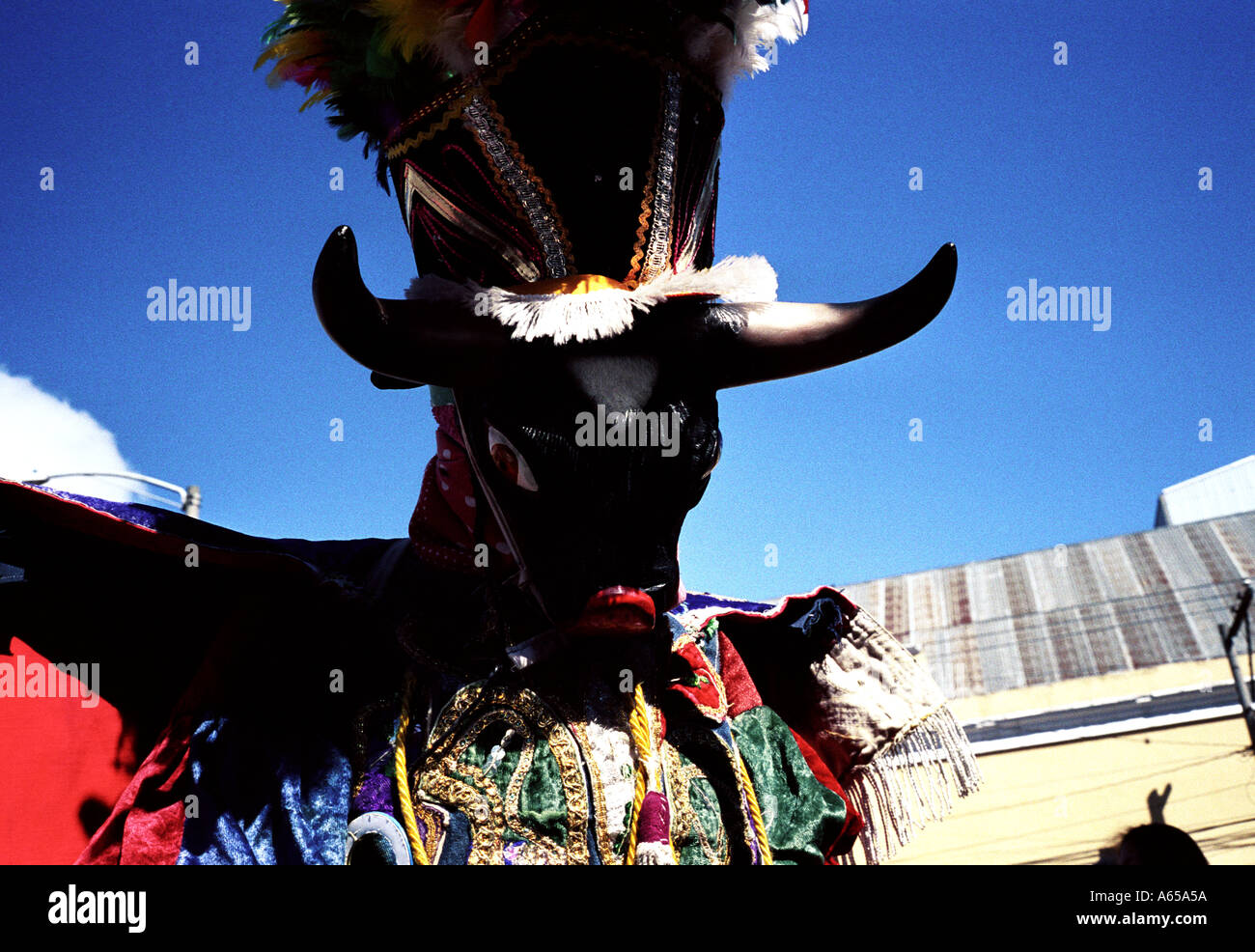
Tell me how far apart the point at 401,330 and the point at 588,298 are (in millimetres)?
452

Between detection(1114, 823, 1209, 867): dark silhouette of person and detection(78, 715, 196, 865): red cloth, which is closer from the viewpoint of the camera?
detection(78, 715, 196, 865): red cloth

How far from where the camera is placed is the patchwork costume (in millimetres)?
2422

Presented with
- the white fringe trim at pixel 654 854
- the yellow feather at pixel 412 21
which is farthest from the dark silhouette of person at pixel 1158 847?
the yellow feather at pixel 412 21

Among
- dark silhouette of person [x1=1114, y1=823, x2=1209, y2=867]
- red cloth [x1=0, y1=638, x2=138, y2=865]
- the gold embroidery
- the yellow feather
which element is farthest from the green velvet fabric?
the yellow feather

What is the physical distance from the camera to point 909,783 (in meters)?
3.49

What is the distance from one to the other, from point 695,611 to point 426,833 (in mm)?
1183

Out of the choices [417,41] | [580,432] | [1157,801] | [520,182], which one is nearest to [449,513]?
[580,432]

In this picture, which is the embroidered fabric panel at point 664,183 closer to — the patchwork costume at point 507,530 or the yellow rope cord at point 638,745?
the patchwork costume at point 507,530

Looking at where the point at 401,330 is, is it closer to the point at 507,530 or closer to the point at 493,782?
the point at 507,530

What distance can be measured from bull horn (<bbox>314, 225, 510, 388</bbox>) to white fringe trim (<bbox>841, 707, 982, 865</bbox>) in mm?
1961

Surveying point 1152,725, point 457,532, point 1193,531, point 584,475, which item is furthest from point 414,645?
point 1193,531

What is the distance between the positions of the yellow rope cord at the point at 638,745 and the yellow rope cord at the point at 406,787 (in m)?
0.50

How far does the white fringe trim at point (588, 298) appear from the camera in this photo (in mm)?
2430

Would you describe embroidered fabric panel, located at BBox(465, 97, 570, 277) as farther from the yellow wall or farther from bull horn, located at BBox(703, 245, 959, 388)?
the yellow wall
